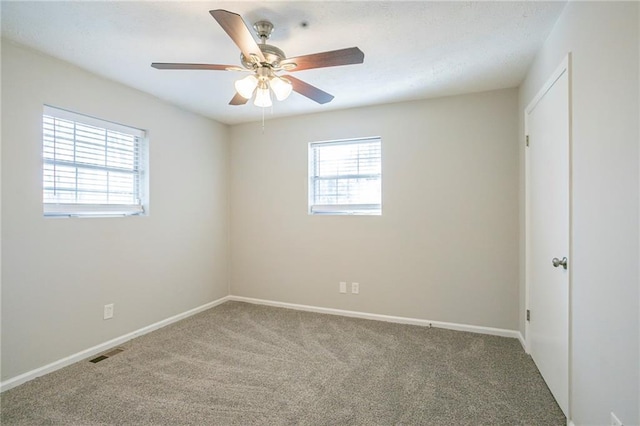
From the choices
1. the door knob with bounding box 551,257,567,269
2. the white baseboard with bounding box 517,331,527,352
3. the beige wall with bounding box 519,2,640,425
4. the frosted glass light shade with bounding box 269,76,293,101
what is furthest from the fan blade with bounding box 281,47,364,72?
the white baseboard with bounding box 517,331,527,352

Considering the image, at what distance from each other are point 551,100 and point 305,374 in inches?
102

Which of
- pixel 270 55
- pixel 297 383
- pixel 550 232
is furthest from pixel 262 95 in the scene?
pixel 550 232

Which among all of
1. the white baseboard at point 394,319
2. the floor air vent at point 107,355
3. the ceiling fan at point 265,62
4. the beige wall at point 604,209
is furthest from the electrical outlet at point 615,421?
the floor air vent at point 107,355

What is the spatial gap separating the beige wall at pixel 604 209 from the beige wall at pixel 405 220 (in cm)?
143

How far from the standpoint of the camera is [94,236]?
2.82m

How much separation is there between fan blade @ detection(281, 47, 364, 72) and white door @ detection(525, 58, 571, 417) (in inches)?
48.5

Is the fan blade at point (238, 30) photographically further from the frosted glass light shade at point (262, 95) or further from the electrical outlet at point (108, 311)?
the electrical outlet at point (108, 311)

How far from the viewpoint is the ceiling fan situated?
64.2 inches

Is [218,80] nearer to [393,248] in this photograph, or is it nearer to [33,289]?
Answer: [33,289]

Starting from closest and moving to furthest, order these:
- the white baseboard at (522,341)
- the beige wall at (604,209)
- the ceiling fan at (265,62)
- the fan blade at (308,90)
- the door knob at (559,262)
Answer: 1. the beige wall at (604,209)
2. the ceiling fan at (265,62)
3. the door knob at (559,262)
4. the fan blade at (308,90)
5. the white baseboard at (522,341)

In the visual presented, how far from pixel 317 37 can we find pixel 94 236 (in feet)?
8.15

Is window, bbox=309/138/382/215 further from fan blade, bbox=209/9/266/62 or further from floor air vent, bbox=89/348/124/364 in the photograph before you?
floor air vent, bbox=89/348/124/364

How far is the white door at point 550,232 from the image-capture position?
6.19 feet

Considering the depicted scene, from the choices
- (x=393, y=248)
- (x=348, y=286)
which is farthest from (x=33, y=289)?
(x=393, y=248)
